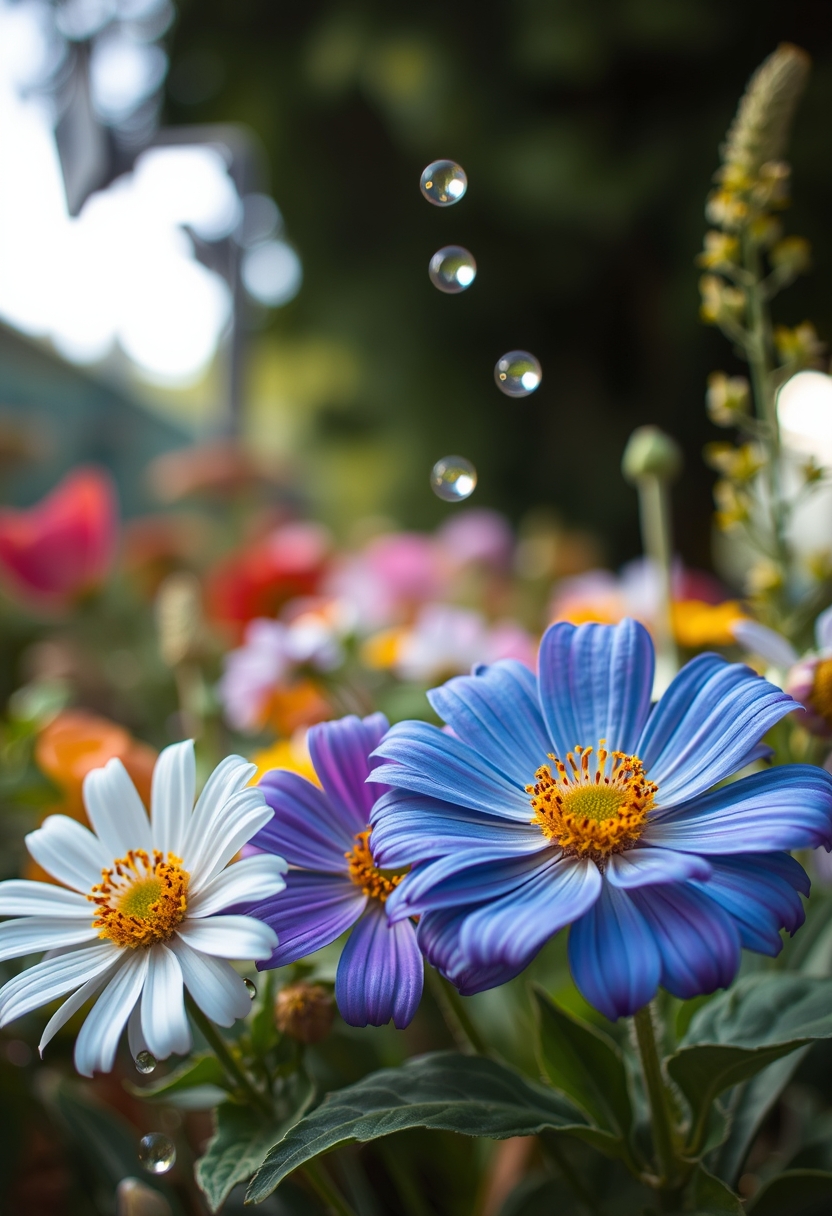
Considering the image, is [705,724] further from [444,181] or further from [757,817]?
[444,181]

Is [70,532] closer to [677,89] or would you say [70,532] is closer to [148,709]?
[148,709]

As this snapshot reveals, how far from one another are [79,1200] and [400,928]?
0.21 m

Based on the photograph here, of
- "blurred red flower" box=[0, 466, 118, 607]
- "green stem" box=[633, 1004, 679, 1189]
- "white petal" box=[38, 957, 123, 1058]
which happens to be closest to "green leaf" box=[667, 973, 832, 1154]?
"green stem" box=[633, 1004, 679, 1189]

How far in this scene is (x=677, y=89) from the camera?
77cm

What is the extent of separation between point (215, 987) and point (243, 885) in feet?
0.05

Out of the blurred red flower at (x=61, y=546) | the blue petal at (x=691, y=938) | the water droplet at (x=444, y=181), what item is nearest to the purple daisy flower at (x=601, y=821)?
the blue petal at (x=691, y=938)

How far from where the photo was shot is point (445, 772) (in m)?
0.18

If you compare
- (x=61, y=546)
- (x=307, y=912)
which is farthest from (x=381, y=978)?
(x=61, y=546)

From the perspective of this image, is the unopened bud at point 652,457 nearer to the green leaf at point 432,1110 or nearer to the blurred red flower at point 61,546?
the green leaf at point 432,1110

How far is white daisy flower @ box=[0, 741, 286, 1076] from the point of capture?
0.16 meters

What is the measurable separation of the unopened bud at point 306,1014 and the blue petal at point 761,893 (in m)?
0.09

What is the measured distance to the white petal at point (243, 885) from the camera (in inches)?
6.2

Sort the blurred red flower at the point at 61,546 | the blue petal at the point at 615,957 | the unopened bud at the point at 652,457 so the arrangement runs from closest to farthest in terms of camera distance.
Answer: the blue petal at the point at 615,957, the unopened bud at the point at 652,457, the blurred red flower at the point at 61,546

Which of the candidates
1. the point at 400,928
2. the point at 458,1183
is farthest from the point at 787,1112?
the point at 400,928
